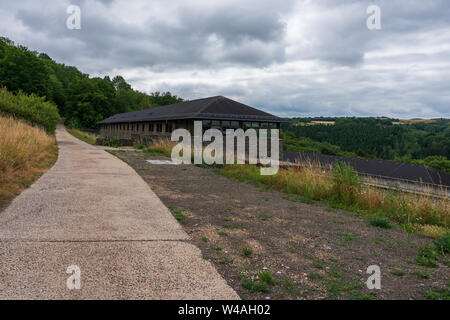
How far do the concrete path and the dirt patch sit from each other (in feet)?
1.14

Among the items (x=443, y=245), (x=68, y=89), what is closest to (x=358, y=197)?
(x=443, y=245)

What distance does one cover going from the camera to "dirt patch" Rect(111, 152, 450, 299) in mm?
2893

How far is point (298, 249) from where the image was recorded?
3912 millimetres

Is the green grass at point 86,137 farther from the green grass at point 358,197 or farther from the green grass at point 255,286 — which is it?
the green grass at point 255,286

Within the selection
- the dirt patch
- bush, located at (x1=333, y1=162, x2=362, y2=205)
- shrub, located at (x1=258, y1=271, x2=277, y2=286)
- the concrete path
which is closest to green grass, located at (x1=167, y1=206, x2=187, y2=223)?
the dirt patch

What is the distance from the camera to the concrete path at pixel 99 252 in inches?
102

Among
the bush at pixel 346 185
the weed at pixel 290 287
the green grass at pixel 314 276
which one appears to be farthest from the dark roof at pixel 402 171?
the weed at pixel 290 287

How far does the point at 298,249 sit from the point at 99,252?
2.49 meters

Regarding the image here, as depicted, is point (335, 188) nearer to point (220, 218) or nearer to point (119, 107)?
point (220, 218)

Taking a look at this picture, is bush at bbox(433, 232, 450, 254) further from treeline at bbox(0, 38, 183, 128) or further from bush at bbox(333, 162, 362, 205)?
treeline at bbox(0, 38, 183, 128)

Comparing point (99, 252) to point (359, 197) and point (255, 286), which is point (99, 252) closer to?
point (255, 286)
